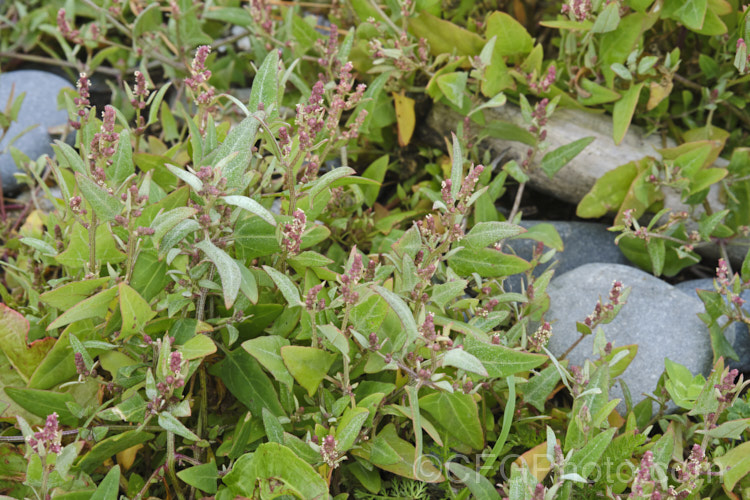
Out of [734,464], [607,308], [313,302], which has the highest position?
[313,302]

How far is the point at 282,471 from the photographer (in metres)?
1.54

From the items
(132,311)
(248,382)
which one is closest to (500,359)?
(248,382)

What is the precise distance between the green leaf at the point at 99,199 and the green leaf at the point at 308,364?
487mm

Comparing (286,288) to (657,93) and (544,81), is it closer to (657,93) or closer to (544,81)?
(544,81)

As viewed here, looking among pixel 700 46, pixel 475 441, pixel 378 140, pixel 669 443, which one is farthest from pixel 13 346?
pixel 700 46

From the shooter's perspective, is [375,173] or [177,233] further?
[375,173]

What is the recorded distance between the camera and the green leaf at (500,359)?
1.68 meters

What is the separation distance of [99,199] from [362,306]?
0.64 m

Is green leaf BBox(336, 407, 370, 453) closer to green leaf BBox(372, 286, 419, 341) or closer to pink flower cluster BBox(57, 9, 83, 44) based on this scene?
green leaf BBox(372, 286, 419, 341)

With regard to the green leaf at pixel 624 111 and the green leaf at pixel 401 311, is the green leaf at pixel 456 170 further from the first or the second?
the green leaf at pixel 624 111

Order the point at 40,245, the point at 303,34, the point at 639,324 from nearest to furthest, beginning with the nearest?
the point at 40,245, the point at 639,324, the point at 303,34

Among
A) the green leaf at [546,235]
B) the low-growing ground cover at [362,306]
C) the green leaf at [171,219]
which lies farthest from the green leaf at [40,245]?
the green leaf at [546,235]

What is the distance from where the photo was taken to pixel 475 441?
70.1 inches

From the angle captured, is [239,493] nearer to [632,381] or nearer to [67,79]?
[632,381]
